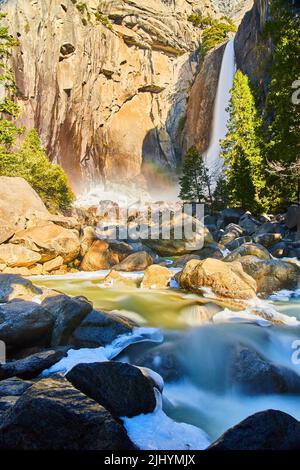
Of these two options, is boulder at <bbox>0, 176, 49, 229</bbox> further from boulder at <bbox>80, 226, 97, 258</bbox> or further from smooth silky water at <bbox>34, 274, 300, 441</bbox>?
smooth silky water at <bbox>34, 274, 300, 441</bbox>

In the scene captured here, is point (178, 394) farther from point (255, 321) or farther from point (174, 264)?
point (174, 264)

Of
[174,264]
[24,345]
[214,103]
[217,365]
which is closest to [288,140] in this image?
[174,264]

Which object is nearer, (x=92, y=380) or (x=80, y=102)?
(x=92, y=380)

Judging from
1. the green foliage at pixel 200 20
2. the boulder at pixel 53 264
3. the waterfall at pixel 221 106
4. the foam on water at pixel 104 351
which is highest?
the green foliage at pixel 200 20

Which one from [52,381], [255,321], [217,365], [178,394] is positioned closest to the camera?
[52,381]

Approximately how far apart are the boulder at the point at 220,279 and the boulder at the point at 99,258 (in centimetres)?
512

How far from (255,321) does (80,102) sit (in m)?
48.4

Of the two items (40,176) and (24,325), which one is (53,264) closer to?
(24,325)

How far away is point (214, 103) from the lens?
49250mm

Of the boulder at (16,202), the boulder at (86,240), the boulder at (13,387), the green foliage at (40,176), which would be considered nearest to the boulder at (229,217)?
the boulder at (86,240)

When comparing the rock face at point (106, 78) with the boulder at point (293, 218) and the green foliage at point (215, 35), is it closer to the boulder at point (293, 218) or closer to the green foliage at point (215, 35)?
the green foliage at point (215, 35)

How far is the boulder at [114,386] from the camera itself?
3625 millimetres

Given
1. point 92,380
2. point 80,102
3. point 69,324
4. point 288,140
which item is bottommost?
point 69,324

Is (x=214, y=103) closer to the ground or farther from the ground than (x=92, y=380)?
farther from the ground
